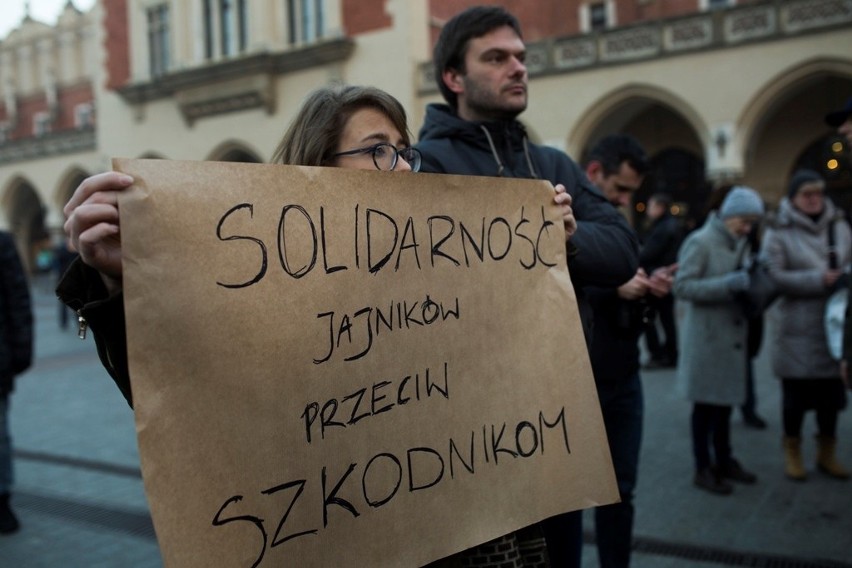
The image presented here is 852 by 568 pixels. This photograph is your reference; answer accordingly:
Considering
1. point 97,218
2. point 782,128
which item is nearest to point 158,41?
point 782,128

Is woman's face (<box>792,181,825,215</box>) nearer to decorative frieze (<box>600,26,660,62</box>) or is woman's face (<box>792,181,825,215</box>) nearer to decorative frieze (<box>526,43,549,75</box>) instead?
decorative frieze (<box>600,26,660,62</box>)

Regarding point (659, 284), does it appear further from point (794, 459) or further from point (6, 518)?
point (6, 518)

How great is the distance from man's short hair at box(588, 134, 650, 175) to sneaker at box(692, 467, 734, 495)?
1.98 meters

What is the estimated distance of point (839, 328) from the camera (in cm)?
411

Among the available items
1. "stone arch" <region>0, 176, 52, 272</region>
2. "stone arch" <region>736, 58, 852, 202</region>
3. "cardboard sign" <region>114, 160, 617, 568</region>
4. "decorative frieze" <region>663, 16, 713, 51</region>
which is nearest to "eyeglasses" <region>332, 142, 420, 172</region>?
"cardboard sign" <region>114, 160, 617, 568</region>

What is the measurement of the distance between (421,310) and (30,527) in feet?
12.1

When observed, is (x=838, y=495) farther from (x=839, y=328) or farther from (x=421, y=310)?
(x=421, y=310)

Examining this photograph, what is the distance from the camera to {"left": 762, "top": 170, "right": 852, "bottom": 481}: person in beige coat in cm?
443

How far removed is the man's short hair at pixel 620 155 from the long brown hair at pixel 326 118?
76.0 inches

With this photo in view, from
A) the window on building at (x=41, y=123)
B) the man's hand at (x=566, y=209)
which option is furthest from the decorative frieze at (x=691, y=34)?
the window on building at (x=41, y=123)

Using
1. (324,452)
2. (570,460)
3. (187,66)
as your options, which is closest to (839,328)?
(570,460)

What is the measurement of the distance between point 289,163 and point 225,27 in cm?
2415

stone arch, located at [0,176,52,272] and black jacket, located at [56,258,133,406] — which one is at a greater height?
stone arch, located at [0,176,52,272]

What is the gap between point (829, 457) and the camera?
4.51 metres
